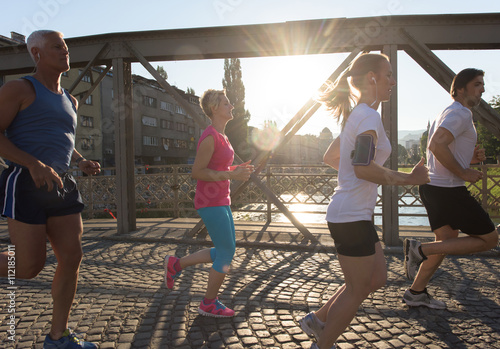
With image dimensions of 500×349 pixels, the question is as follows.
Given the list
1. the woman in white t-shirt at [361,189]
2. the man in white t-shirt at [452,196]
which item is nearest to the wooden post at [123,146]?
the man in white t-shirt at [452,196]

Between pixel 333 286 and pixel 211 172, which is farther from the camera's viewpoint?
pixel 333 286

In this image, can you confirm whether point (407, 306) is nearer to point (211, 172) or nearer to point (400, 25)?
point (211, 172)

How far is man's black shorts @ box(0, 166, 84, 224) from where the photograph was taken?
230 centimetres

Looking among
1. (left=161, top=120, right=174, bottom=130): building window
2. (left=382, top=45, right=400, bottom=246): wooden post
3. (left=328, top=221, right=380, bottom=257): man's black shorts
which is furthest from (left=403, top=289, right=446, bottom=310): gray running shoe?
(left=161, top=120, right=174, bottom=130): building window

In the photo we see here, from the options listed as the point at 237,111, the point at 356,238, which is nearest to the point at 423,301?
the point at 356,238

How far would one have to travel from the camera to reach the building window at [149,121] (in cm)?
5084

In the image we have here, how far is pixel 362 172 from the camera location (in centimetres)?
202

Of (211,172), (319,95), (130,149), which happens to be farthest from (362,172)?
(130,149)

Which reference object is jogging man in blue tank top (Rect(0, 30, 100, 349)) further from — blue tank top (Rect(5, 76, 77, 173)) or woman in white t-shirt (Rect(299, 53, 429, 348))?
woman in white t-shirt (Rect(299, 53, 429, 348))

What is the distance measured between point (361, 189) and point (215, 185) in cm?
136

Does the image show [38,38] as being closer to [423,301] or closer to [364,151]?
[364,151]

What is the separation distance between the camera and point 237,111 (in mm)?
45625

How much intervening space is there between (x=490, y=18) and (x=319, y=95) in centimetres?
494

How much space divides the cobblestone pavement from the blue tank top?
1353 mm
